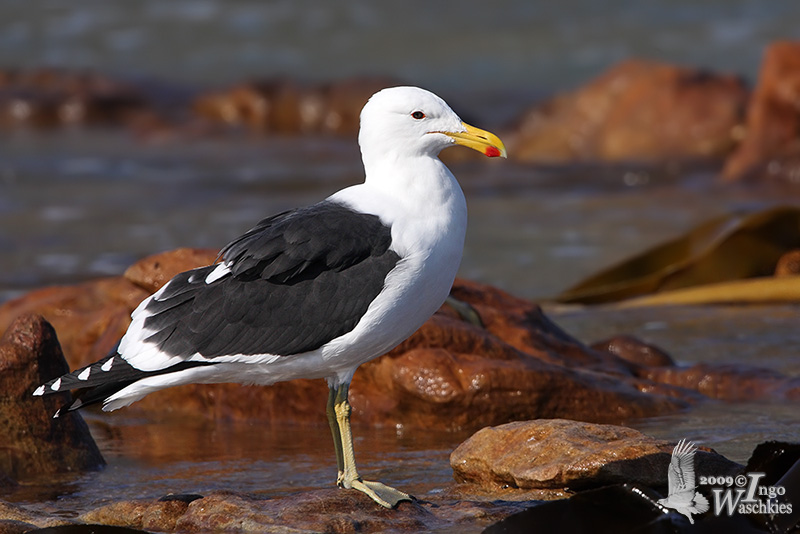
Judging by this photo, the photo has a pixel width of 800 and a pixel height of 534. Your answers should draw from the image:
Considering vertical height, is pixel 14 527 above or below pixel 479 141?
below

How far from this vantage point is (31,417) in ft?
16.8

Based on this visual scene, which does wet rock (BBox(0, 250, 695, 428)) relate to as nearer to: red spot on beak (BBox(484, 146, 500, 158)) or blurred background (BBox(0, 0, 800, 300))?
red spot on beak (BBox(484, 146, 500, 158))

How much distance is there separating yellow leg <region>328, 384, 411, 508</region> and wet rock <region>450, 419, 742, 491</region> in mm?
425

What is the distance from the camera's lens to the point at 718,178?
1344 cm

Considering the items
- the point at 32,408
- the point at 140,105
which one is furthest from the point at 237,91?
→ the point at 32,408

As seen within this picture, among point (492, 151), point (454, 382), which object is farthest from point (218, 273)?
point (454, 382)

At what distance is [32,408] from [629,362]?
3.23 meters

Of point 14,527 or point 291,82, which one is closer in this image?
point 14,527

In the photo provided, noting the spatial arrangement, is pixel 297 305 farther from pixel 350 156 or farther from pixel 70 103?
pixel 70 103

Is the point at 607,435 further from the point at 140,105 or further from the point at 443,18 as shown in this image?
the point at 443,18

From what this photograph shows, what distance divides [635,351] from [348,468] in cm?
271

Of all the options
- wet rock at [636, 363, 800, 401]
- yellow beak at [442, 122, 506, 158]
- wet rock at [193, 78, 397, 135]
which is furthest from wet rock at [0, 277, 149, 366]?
wet rock at [193, 78, 397, 135]

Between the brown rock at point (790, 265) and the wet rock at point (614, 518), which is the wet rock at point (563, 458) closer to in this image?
the wet rock at point (614, 518)

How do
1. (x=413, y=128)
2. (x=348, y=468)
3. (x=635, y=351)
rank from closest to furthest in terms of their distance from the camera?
(x=348, y=468) → (x=413, y=128) → (x=635, y=351)
